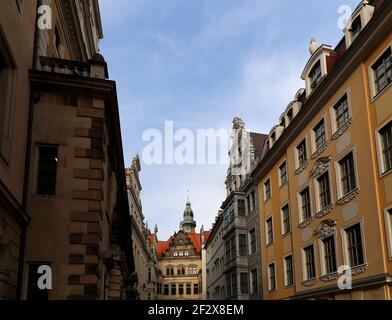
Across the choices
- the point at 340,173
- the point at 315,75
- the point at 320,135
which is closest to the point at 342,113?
the point at 320,135

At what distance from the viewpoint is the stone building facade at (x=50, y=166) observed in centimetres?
1345

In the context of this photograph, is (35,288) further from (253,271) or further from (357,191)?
(253,271)

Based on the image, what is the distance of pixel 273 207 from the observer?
35.0m

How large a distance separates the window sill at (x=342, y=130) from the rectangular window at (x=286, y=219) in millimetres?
8158

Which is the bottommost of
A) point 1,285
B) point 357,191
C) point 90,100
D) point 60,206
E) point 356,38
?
point 1,285

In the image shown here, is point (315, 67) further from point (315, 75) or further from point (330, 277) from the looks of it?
point (330, 277)

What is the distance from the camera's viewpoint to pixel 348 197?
23.4 m

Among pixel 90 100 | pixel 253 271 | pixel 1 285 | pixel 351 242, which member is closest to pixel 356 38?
pixel 351 242

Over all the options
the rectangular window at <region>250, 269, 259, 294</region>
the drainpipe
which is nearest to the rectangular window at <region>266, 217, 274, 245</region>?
the rectangular window at <region>250, 269, 259, 294</region>

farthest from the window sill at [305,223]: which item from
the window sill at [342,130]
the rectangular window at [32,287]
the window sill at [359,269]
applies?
the rectangular window at [32,287]

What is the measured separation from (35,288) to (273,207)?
22955 millimetres

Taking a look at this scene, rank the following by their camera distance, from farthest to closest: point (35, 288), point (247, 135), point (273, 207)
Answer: point (247, 135), point (273, 207), point (35, 288)

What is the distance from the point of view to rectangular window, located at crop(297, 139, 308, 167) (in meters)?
29.8

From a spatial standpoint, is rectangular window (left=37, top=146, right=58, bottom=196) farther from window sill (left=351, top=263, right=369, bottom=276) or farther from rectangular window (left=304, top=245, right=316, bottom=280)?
rectangular window (left=304, top=245, right=316, bottom=280)
